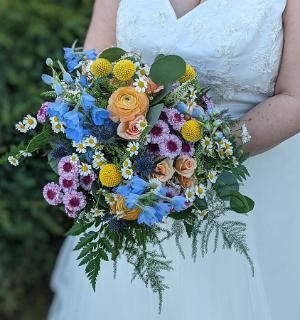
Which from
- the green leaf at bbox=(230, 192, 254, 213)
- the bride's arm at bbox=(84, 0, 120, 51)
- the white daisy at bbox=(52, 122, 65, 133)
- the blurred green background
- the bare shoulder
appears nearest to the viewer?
the white daisy at bbox=(52, 122, 65, 133)

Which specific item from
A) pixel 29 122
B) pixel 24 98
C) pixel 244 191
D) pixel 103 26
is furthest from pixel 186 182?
pixel 24 98

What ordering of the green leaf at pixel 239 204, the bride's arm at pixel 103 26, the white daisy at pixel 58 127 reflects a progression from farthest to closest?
the bride's arm at pixel 103 26 < the green leaf at pixel 239 204 < the white daisy at pixel 58 127

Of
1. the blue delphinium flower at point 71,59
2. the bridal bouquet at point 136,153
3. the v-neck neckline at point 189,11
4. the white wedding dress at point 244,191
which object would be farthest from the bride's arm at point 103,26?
the bridal bouquet at point 136,153

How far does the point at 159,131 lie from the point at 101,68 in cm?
23

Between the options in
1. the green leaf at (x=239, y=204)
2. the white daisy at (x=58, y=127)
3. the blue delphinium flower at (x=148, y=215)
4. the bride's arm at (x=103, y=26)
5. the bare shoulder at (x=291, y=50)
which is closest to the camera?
the blue delphinium flower at (x=148, y=215)

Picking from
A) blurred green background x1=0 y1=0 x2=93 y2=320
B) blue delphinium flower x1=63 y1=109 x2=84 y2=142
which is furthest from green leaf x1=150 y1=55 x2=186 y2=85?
blurred green background x1=0 y1=0 x2=93 y2=320

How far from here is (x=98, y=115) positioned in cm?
137

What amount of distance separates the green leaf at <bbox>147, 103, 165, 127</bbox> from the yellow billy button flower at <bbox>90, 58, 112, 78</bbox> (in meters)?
0.15

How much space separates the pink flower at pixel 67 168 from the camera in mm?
1381

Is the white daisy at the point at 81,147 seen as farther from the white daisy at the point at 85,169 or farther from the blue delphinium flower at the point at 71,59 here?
the blue delphinium flower at the point at 71,59

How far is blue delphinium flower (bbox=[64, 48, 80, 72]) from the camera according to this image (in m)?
1.59

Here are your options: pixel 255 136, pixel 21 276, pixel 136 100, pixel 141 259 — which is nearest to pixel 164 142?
pixel 136 100

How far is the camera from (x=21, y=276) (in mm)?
3014

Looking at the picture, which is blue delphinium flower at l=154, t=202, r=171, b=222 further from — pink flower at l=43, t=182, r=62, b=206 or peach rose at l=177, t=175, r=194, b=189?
pink flower at l=43, t=182, r=62, b=206
